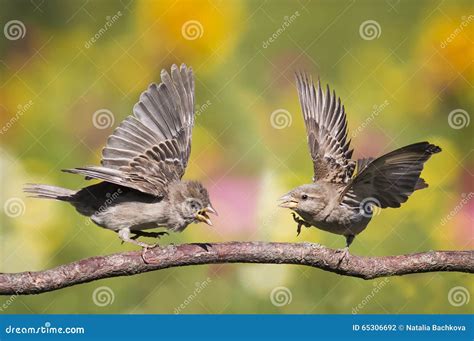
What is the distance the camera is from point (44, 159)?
20.4 feet

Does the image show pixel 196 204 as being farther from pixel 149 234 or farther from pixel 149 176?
pixel 149 234

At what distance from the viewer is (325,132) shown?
241 inches

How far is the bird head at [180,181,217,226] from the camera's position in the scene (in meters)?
4.86

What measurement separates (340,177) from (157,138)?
4.45 feet

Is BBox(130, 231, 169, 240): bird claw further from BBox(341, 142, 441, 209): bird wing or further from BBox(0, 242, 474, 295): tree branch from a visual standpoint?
BBox(341, 142, 441, 209): bird wing

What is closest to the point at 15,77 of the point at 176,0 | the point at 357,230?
the point at 176,0

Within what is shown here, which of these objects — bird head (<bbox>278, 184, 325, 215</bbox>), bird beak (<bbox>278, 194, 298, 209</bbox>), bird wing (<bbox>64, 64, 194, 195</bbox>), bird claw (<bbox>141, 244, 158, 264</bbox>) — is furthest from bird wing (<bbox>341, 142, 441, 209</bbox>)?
bird claw (<bbox>141, 244, 158, 264</bbox>)

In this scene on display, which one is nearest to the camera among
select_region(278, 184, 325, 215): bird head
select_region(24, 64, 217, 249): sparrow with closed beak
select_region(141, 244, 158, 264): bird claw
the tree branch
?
the tree branch

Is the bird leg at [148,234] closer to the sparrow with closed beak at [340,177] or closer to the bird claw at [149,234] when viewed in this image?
the bird claw at [149,234]

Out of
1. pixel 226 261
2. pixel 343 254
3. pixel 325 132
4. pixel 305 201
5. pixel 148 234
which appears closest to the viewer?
pixel 226 261

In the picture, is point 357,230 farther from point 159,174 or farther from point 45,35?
point 45,35

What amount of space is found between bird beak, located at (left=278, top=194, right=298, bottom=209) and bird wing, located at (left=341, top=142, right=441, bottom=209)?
1.03 ft

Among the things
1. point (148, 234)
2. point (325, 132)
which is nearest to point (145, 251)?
point (148, 234)

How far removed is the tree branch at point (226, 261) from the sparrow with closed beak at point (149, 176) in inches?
8.5
